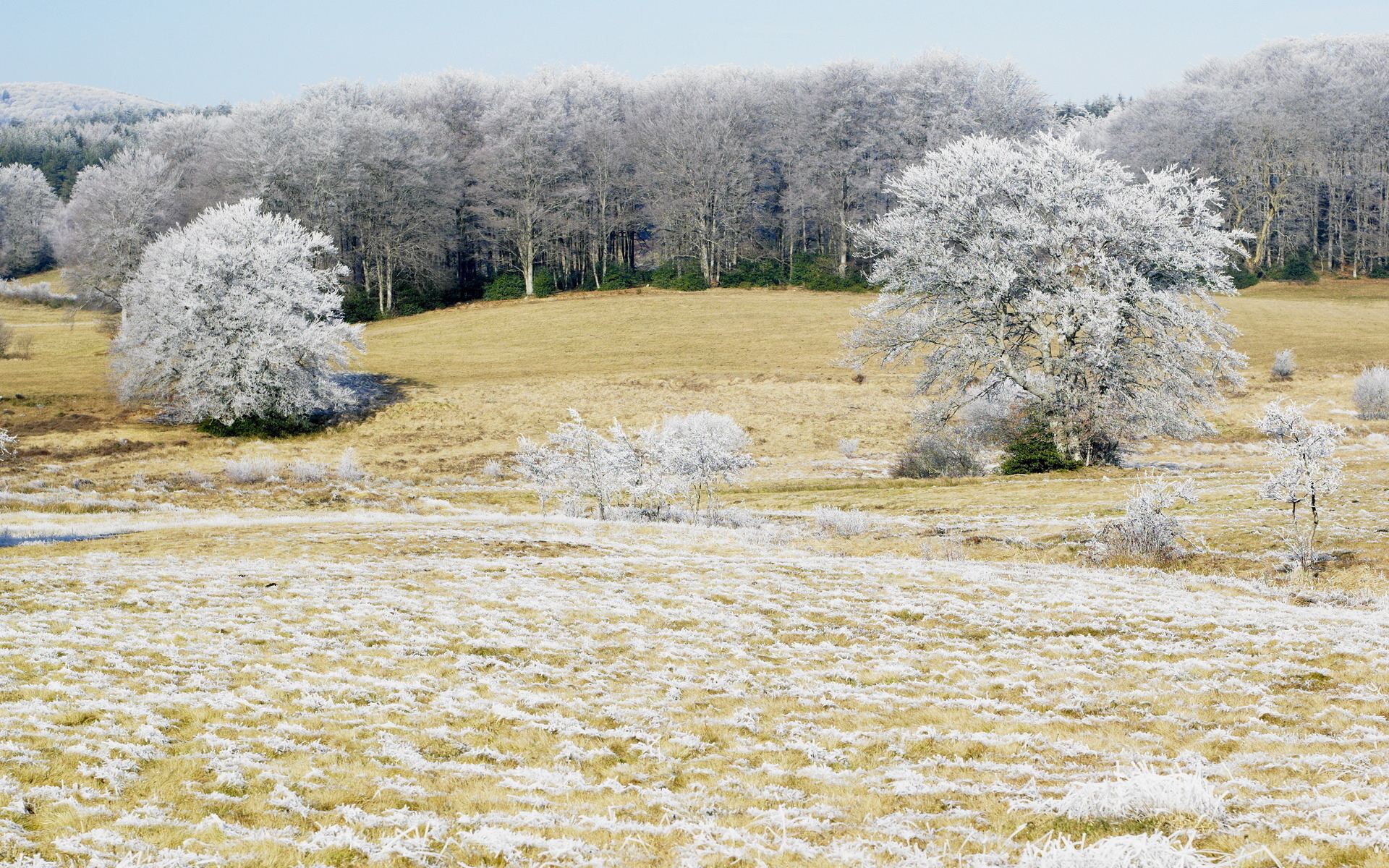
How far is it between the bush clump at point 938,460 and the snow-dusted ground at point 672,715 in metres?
20.0

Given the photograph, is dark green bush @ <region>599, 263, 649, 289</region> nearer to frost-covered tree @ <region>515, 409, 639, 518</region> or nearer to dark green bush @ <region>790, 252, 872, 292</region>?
dark green bush @ <region>790, 252, 872, 292</region>

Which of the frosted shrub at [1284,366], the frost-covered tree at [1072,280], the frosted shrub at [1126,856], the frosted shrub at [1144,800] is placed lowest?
the frosted shrub at [1144,800]

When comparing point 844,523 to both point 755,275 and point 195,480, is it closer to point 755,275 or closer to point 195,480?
point 195,480

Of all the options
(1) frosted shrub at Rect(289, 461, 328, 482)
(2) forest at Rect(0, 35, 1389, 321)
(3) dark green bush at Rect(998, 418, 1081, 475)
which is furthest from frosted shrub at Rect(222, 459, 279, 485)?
(2) forest at Rect(0, 35, 1389, 321)

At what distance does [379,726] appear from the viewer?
966cm

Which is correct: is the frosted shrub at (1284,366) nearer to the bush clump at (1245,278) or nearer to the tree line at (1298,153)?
the bush clump at (1245,278)

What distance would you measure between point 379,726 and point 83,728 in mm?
2699

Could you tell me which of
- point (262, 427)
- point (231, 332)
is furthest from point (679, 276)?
point (231, 332)

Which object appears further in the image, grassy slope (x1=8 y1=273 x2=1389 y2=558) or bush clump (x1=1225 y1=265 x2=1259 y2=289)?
bush clump (x1=1225 y1=265 x2=1259 y2=289)

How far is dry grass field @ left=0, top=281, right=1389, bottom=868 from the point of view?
686 centimetres

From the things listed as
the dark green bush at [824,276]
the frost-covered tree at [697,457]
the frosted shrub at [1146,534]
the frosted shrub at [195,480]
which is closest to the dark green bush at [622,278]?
the dark green bush at [824,276]

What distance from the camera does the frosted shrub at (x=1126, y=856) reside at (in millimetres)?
5500

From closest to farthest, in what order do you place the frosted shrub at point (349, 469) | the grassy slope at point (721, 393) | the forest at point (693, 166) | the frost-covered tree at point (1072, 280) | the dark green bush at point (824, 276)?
the grassy slope at point (721, 393)
the frost-covered tree at point (1072, 280)
the frosted shrub at point (349, 469)
the forest at point (693, 166)
the dark green bush at point (824, 276)

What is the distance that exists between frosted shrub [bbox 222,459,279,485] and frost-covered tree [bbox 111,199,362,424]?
869 centimetres
